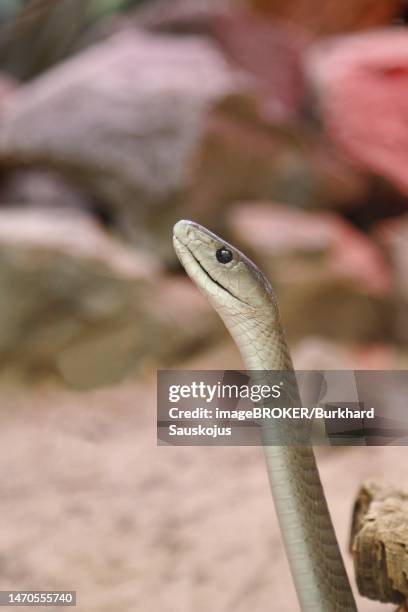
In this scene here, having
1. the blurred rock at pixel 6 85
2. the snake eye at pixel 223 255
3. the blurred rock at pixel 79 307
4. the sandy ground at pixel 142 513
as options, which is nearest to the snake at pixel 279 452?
the snake eye at pixel 223 255

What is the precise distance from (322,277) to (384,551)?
179 centimetres

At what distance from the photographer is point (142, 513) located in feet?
5.07

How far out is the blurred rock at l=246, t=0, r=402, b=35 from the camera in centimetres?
267

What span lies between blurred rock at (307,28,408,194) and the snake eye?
77 centimetres

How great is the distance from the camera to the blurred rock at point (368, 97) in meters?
1.64

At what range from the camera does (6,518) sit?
1448mm

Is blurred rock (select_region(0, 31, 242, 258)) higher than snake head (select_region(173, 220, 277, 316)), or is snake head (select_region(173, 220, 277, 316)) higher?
blurred rock (select_region(0, 31, 242, 258))

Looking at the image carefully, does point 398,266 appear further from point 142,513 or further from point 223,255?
point 223,255

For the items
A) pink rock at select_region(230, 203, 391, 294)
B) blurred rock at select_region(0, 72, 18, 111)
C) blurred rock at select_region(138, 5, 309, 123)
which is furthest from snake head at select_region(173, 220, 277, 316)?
blurred rock at select_region(0, 72, 18, 111)

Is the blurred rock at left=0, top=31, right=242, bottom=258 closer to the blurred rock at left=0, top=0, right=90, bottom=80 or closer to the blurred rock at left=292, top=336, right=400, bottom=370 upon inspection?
the blurred rock at left=0, top=0, right=90, bottom=80

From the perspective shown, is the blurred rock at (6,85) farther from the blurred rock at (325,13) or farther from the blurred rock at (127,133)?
the blurred rock at (325,13)

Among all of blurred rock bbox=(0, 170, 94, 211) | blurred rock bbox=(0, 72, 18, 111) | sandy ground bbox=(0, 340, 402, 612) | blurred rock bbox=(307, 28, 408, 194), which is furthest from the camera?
blurred rock bbox=(0, 72, 18, 111)

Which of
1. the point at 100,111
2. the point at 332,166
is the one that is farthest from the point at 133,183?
the point at 332,166

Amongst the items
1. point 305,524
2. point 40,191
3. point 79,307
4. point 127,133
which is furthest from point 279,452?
point 40,191
